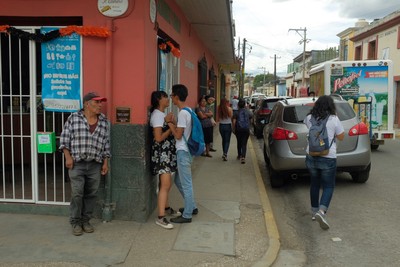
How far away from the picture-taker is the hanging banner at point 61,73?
5.05 m

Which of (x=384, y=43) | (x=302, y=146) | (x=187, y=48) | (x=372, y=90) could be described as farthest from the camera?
(x=384, y=43)

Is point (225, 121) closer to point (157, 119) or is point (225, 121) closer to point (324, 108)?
point (324, 108)

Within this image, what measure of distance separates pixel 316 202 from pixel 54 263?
11.4ft

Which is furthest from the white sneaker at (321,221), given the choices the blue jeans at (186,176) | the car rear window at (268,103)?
the car rear window at (268,103)

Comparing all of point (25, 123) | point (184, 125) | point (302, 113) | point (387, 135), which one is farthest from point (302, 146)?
point (387, 135)

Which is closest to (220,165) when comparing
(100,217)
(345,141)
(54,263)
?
(345,141)

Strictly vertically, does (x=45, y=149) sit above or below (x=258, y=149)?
above

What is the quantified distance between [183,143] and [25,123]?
12.5ft

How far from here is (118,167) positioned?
512cm

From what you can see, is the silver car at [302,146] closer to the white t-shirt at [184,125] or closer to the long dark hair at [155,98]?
the white t-shirt at [184,125]

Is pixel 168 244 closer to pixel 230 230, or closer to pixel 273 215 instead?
pixel 230 230

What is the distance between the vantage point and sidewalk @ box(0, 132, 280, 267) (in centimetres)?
414

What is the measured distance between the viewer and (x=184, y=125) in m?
4.97

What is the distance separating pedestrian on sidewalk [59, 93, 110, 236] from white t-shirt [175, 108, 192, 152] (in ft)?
2.80
